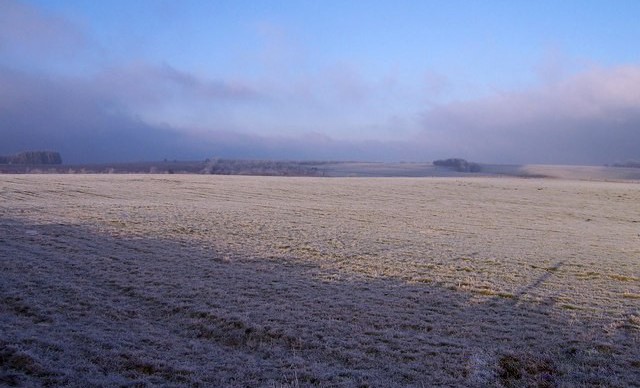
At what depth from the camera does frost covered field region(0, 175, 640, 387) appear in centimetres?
813

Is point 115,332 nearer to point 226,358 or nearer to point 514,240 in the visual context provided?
point 226,358

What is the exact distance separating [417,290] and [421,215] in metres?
21.3

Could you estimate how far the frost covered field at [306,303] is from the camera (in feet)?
26.7

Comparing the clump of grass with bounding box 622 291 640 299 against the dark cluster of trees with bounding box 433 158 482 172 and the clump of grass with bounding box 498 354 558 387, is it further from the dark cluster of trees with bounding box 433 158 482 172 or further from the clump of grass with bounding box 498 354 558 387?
the dark cluster of trees with bounding box 433 158 482 172

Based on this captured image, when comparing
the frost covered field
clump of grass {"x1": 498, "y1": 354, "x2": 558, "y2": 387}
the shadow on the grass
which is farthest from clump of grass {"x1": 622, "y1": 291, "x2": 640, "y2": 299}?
clump of grass {"x1": 498, "y1": 354, "x2": 558, "y2": 387}

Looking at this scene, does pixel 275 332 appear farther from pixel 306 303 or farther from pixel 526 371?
pixel 526 371

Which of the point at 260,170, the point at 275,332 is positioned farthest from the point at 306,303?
the point at 260,170

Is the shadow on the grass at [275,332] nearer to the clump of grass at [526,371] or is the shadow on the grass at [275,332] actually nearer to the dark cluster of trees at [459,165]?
the clump of grass at [526,371]

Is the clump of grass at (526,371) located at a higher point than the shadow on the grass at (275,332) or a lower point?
lower

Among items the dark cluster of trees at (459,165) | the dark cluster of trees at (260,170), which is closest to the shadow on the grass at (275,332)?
the dark cluster of trees at (260,170)

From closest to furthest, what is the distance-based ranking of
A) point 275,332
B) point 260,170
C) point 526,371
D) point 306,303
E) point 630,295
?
point 526,371 < point 275,332 < point 306,303 < point 630,295 < point 260,170

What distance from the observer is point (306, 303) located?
39.1ft

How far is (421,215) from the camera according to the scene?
34.3 m

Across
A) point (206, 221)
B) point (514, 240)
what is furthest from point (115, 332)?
point (514, 240)
